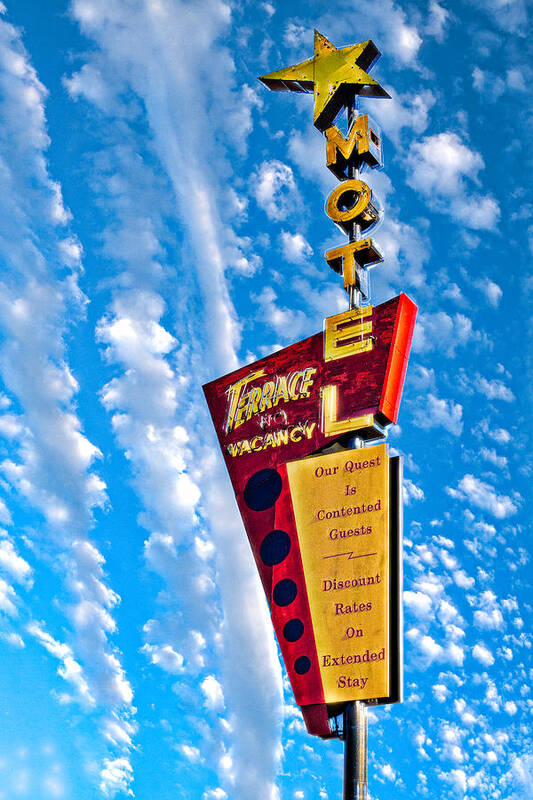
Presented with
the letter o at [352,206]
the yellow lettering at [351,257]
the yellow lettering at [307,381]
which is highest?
the letter o at [352,206]

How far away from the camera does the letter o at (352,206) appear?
21984mm

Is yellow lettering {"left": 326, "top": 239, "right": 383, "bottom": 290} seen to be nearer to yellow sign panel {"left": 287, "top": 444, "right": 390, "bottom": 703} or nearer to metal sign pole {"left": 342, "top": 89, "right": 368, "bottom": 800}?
yellow sign panel {"left": 287, "top": 444, "right": 390, "bottom": 703}

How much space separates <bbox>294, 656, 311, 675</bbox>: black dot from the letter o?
11.4 meters

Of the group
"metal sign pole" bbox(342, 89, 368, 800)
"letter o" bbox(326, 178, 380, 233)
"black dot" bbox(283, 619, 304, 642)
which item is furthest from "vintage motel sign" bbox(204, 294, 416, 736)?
"letter o" bbox(326, 178, 380, 233)

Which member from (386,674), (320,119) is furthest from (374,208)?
(386,674)

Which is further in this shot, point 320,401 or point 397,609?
point 320,401

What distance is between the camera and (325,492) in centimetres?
1745

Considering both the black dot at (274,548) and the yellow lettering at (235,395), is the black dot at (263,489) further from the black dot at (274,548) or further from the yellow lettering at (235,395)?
the yellow lettering at (235,395)

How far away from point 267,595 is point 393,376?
5.43m

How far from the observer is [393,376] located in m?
18.1

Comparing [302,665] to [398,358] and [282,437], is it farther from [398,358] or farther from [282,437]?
[398,358]

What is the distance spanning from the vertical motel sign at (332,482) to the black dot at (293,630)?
0.07 feet

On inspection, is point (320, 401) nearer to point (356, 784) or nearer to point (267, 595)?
point (267, 595)

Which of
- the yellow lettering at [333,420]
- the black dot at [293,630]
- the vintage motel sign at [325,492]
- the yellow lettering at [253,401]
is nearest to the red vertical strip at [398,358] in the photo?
the vintage motel sign at [325,492]
